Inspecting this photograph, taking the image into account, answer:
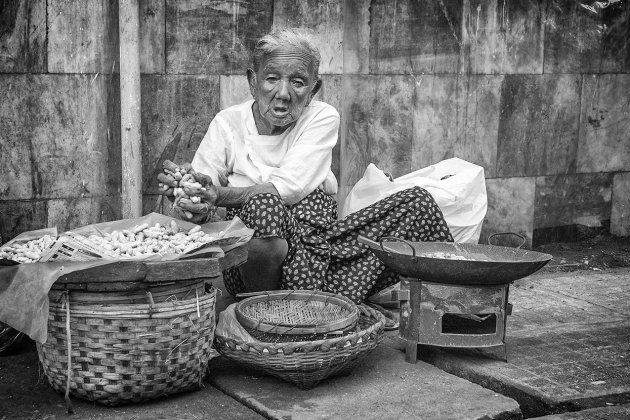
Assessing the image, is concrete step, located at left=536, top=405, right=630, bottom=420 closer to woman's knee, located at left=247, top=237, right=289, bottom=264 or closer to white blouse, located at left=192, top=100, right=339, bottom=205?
woman's knee, located at left=247, top=237, right=289, bottom=264

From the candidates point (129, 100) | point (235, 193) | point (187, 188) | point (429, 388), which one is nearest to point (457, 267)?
point (429, 388)

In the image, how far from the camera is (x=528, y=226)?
6547 millimetres

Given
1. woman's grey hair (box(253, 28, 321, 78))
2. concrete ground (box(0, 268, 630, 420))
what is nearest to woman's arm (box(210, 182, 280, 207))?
woman's grey hair (box(253, 28, 321, 78))

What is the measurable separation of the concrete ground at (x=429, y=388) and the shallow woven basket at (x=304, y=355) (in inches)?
3.7

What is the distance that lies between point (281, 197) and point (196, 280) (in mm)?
1070

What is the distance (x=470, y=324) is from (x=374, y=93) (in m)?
2.04

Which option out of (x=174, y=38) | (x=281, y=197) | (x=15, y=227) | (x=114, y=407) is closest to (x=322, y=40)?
(x=174, y=38)

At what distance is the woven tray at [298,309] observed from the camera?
12.1 feet

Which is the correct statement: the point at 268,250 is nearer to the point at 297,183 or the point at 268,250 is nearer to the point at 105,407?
the point at 297,183

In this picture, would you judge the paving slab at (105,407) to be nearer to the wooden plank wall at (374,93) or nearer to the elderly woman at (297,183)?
the elderly woman at (297,183)

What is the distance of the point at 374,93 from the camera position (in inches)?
228

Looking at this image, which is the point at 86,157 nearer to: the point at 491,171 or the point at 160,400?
the point at 160,400

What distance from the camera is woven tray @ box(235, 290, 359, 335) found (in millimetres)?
3699

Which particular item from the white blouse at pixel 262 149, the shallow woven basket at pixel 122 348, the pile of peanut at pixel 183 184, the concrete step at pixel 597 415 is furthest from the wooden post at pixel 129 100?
the concrete step at pixel 597 415
